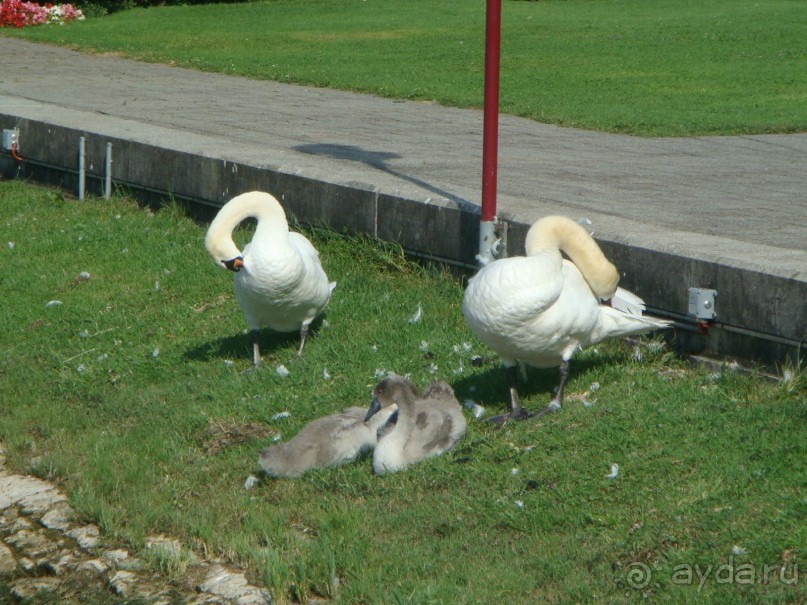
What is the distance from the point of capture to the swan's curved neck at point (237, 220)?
22.7ft

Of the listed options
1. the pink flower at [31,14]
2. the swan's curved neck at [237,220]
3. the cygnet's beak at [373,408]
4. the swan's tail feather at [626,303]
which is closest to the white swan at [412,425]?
the cygnet's beak at [373,408]

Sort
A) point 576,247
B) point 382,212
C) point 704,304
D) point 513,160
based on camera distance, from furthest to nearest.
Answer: point 513,160 → point 382,212 → point 704,304 → point 576,247

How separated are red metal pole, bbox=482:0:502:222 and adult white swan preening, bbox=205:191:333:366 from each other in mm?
1111

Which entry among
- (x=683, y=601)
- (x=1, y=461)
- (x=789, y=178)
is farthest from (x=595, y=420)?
(x=789, y=178)

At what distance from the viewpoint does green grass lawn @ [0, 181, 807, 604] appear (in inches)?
175

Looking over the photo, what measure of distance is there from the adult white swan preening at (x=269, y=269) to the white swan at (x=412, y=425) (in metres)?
1.30

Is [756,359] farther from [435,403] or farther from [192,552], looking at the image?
[192,552]

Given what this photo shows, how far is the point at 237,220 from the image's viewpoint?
7133mm

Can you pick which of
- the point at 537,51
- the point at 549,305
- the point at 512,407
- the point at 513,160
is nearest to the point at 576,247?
the point at 549,305

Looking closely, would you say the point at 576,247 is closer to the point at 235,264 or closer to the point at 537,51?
the point at 235,264

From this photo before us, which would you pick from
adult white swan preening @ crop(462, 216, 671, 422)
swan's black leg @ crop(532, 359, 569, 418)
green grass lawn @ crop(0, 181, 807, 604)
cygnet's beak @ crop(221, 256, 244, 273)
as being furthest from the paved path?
cygnet's beak @ crop(221, 256, 244, 273)

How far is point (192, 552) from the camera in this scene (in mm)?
5145

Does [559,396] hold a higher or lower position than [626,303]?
lower

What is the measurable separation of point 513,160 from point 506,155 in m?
0.35
